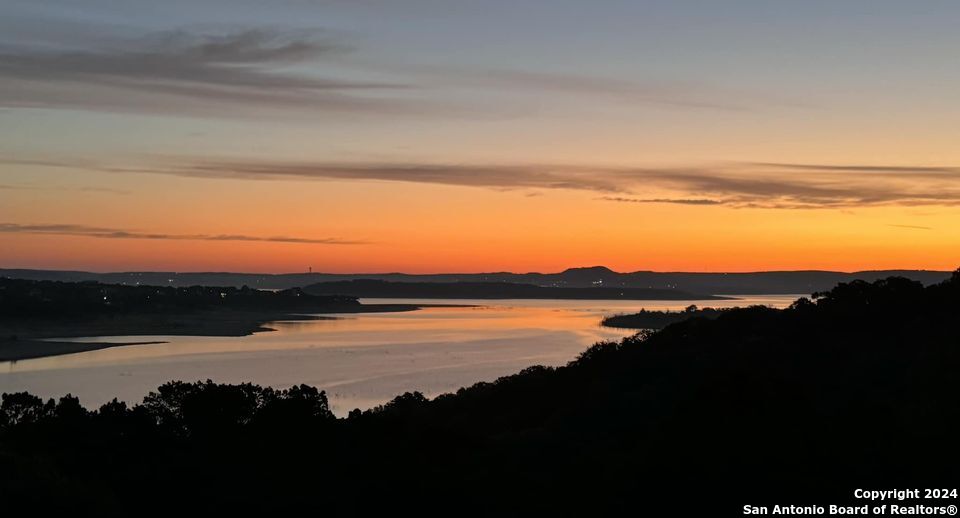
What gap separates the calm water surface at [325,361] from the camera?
6481cm

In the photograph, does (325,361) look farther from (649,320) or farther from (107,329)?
(649,320)

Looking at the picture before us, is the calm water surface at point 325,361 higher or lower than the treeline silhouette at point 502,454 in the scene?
lower

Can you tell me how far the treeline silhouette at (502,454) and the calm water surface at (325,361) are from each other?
961 inches

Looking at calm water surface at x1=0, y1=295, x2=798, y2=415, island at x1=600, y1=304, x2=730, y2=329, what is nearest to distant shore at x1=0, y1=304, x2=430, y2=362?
calm water surface at x1=0, y1=295, x2=798, y2=415

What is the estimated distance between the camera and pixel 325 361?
8350 cm

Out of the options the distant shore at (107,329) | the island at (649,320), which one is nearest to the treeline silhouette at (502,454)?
the distant shore at (107,329)

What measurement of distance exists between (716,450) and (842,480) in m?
2.51

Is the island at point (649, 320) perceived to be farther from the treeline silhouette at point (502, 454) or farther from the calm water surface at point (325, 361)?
the treeline silhouette at point (502, 454)

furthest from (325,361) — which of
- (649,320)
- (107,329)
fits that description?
(649,320)

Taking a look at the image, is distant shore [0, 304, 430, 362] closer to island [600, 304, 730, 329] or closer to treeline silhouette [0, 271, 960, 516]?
island [600, 304, 730, 329]

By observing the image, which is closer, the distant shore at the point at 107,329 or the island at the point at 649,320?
the distant shore at the point at 107,329

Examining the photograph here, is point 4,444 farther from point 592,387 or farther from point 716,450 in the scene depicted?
point 592,387

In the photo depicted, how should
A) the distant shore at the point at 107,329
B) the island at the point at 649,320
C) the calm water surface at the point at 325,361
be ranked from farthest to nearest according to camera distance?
1. the island at the point at 649,320
2. the distant shore at the point at 107,329
3. the calm water surface at the point at 325,361

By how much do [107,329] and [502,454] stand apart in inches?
4191
